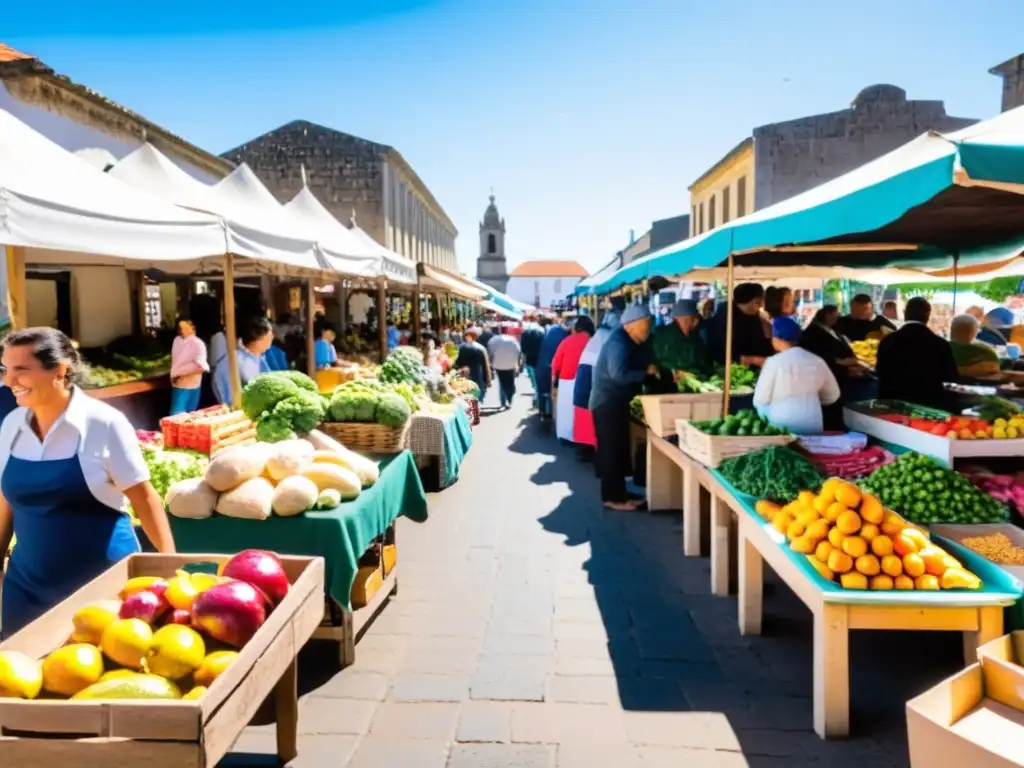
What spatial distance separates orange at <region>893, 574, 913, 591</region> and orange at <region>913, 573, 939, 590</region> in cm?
2

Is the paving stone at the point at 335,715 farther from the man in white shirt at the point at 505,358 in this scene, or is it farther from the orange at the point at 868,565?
the man in white shirt at the point at 505,358

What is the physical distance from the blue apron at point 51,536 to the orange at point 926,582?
122 inches

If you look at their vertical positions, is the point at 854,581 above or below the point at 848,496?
below

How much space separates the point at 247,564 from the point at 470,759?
4.47ft

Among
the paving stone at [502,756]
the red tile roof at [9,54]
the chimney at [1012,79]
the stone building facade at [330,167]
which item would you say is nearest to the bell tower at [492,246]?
the stone building facade at [330,167]

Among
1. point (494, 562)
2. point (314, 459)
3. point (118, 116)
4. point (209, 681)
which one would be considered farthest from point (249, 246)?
point (118, 116)

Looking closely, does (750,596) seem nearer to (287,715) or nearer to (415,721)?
(415,721)

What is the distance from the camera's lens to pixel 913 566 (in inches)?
124

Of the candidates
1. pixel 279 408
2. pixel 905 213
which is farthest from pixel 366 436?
pixel 905 213

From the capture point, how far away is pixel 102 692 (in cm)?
177

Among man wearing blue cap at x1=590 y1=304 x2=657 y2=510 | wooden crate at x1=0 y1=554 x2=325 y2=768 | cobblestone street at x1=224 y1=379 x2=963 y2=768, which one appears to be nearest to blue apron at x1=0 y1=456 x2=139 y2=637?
cobblestone street at x1=224 y1=379 x2=963 y2=768

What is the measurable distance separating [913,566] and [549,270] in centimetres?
11307

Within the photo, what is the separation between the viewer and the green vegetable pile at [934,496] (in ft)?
12.7

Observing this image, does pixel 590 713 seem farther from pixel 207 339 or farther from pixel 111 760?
pixel 207 339
